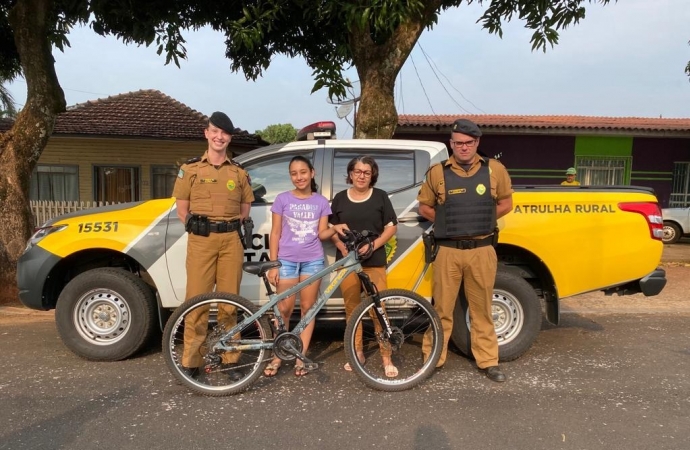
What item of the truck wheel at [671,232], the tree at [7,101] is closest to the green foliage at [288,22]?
the truck wheel at [671,232]

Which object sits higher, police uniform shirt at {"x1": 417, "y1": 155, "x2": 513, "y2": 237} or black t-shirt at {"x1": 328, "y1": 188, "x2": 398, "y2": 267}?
police uniform shirt at {"x1": 417, "y1": 155, "x2": 513, "y2": 237}

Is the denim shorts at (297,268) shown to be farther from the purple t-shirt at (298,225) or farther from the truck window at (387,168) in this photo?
the truck window at (387,168)

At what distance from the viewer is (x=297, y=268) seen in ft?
12.4

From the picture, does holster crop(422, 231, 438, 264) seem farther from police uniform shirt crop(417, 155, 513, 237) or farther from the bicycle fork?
the bicycle fork

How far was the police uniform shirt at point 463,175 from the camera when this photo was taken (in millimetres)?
3805

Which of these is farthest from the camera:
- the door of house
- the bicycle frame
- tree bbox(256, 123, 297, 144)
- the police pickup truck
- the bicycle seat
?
tree bbox(256, 123, 297, 144)

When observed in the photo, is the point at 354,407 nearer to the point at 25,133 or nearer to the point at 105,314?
the point at 105,314

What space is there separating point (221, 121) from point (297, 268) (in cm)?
122

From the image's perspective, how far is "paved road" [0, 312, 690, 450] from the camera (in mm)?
2973

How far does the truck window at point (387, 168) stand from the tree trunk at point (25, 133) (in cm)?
470

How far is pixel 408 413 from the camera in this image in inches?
130

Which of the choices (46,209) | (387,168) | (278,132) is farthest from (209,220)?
(278,132)

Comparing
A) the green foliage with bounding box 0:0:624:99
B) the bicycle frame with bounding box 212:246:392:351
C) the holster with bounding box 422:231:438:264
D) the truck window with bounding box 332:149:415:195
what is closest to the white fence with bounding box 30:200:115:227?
the green foliage with bounding box 0:0:624:99

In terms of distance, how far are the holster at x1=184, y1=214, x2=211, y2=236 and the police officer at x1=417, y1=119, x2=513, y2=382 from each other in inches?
64.9
